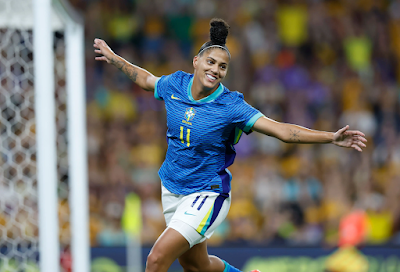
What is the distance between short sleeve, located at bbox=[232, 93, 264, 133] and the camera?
3.65m

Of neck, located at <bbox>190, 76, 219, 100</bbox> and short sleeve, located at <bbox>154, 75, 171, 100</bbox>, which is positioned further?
short sleeve, located at <bbox>154, 75, 171, 100</bbox>

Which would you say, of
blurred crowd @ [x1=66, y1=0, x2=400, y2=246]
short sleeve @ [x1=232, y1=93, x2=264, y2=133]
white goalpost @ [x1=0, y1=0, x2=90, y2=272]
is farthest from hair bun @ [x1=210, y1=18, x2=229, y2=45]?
blurred crowd @ [x1=66, y1=0, x2=400, y2=246]

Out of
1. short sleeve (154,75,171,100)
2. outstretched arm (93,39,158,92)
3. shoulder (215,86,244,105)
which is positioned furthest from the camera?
outstretched arm (93,39,158,92)

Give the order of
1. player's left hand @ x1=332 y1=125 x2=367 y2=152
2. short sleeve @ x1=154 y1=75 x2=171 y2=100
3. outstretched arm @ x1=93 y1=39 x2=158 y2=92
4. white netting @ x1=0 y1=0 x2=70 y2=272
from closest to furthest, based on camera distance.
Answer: player's left hand @ x1=332 y1=125 x2=367 y2=152, short sleeve @ x1=154 y1=75 x2=171 y2=100, outstretched arm @ x1=93 y1=39 x2=158 y2=92, white netting @ x1=0 y1=0 x2=70 y2=272

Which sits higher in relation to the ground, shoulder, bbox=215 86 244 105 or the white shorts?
shoulder, bbox=215 86 244 105

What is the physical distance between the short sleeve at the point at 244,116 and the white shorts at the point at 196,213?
1.80ft

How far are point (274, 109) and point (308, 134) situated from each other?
5.88m

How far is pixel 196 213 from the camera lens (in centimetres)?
372

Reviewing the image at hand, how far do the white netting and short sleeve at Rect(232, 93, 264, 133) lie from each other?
2596 mm

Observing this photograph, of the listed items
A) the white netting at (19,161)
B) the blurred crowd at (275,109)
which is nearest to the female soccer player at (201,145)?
the white netting at (19,161)

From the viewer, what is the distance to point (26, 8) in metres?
4.75

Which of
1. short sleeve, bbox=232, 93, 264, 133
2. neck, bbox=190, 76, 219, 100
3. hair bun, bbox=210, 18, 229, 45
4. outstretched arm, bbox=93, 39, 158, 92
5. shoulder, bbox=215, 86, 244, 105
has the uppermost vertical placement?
hair bun, bbox=210, 18, 229, 45

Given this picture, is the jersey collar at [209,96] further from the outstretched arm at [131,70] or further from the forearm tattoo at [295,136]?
the forearm tattoo at [295,136]

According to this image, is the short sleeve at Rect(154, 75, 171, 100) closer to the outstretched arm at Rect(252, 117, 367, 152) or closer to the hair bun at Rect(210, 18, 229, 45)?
the hair bun at Rect(210, 18, 229, 45)
